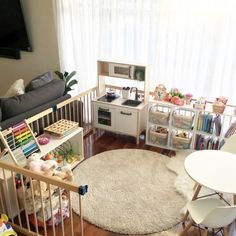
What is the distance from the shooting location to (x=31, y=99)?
315 cm

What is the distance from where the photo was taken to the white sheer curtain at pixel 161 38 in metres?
3.51

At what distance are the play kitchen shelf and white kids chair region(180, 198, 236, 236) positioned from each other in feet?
5.83

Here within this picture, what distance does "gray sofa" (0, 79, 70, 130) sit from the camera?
2922 millimetres

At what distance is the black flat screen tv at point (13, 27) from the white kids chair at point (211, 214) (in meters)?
3.96

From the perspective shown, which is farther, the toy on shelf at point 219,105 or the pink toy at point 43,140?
the toy on shelf at point 219,105

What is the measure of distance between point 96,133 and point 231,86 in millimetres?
2066

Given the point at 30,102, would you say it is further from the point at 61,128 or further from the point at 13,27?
the point at 13,27

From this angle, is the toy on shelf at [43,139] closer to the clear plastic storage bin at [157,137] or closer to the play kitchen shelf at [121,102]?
the play kitchen shelf at [121,102]

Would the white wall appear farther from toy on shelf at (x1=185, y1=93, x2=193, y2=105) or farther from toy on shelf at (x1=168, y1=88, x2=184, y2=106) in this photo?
toy on shelf at (x1=185, y1=93, x2=193, y2=105)

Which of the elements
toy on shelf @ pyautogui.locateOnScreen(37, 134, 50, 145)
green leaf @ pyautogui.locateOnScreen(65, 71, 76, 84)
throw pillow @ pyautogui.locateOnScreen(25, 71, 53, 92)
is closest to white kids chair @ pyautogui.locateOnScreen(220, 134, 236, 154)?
toy on shelf @ pyautogui.locateOnScreen(37, 134, 50, 145)

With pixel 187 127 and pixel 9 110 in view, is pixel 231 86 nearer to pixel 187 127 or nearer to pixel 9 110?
pixel 187 127

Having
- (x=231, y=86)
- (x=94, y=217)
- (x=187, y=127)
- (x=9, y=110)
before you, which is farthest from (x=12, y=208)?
(x=231, y=86)

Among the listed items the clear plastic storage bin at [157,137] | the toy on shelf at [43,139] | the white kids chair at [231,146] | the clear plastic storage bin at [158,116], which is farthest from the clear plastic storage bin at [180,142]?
the toy on shelf at [43,139]

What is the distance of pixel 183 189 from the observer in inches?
121
